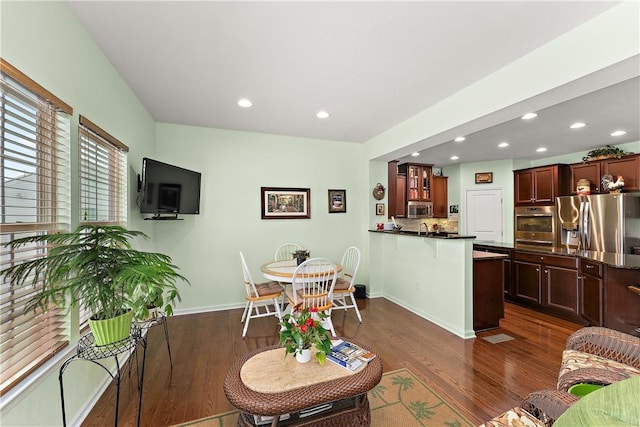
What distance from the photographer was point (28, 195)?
143 cm

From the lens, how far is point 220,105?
3215mm

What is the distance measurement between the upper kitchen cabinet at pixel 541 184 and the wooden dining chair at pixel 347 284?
159 inches

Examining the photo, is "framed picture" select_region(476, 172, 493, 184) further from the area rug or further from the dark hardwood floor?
the area rug

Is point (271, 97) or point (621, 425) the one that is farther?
point (271, 97)

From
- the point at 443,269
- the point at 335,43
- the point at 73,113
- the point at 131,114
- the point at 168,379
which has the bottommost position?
the point at 168,379

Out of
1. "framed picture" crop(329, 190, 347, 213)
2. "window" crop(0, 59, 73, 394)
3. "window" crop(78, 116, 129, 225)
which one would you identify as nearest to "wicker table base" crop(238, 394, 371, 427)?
"window" crop(0, 59, 73, 394)

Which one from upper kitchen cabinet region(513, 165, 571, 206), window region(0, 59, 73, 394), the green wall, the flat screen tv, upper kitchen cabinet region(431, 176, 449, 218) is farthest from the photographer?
upper kitchen cabinet region(431, 176, 449, 218)

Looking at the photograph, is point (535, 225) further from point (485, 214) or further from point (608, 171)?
point (608, 171)

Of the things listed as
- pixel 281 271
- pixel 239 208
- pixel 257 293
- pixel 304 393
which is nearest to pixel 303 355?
pixel 304 393

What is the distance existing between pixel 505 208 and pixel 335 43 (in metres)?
5.98

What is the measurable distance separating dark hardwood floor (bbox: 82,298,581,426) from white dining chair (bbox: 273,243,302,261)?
95 cm

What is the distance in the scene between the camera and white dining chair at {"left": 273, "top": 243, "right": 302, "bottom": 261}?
14.2 ft

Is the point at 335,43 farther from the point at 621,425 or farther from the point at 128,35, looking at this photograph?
the point at 621,425

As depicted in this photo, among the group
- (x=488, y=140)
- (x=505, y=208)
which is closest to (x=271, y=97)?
(x=488, y=140)
